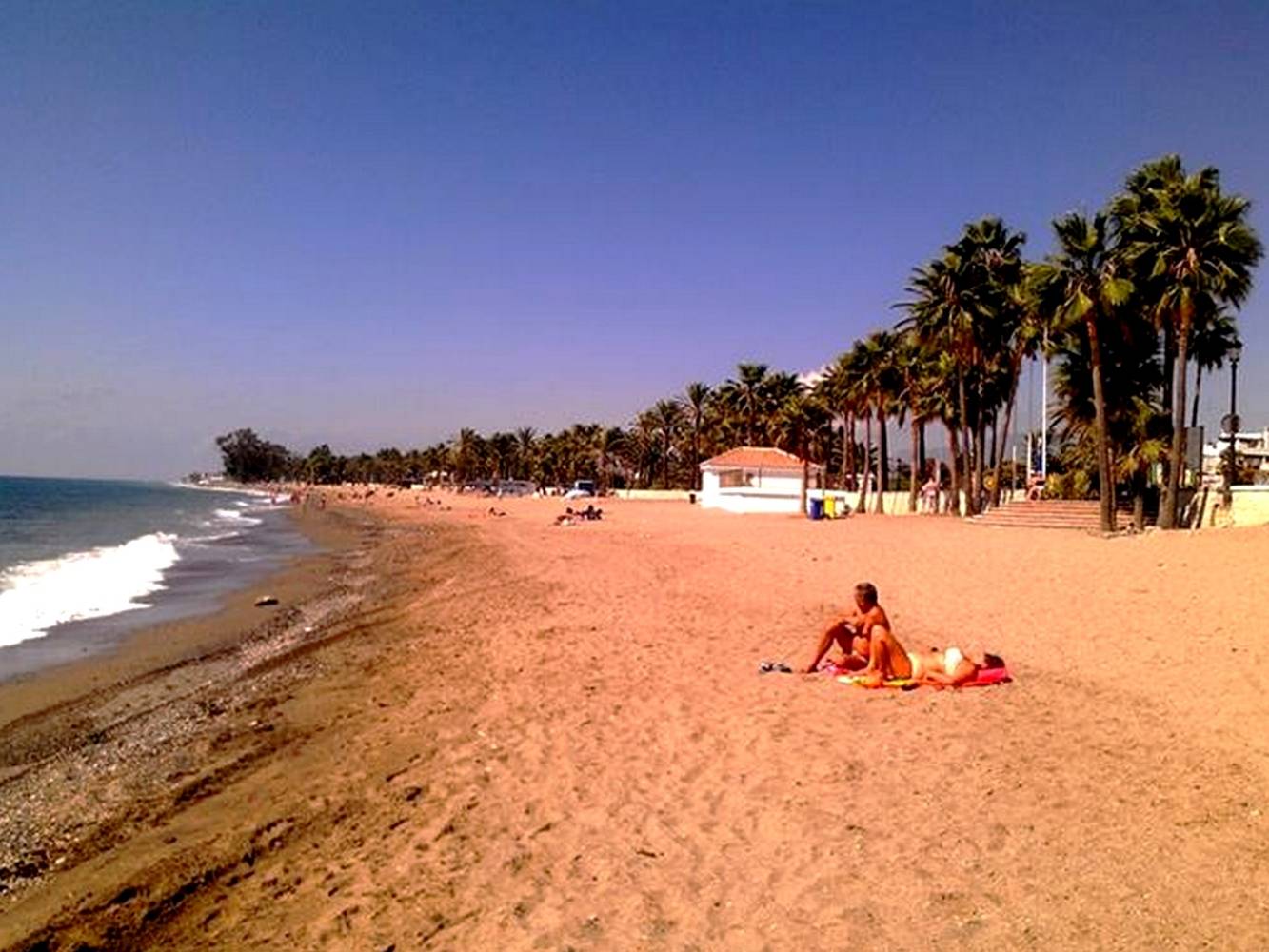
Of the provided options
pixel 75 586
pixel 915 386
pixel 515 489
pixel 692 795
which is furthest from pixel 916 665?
pixel 515 489

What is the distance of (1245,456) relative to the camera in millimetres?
46031

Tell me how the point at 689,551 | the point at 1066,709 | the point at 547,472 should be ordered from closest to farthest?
the point at 1066,709 → the point at 689,551 → the point at 547,472

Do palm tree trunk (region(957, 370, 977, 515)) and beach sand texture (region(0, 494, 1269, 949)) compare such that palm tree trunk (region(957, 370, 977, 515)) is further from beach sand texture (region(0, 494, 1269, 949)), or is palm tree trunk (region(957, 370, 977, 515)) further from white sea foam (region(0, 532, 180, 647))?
white sea foam (region(0, 532, 180, 647))

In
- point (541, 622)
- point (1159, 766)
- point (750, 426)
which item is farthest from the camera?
point (750, 426)

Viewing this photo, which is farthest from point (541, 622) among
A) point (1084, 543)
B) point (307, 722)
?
point (1084, 543)

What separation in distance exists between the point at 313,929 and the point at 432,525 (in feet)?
160

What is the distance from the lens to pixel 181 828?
22.0 ft

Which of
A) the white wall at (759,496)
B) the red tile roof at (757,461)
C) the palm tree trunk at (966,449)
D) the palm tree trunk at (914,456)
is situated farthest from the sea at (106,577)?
the palm tree trunk at (914,456)

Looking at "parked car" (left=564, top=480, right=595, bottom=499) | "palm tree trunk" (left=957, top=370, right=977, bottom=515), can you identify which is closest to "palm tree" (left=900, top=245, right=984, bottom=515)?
"palm tree trunk" (left=957, top=370, right=977, bottom=515)

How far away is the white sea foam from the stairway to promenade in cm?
2736

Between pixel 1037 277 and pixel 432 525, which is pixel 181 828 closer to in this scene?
pixel 1037 277

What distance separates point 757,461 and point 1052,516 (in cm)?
2393

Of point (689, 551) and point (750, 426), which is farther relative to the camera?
point (750, 426)

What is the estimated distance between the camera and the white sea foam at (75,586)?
18406 mm
